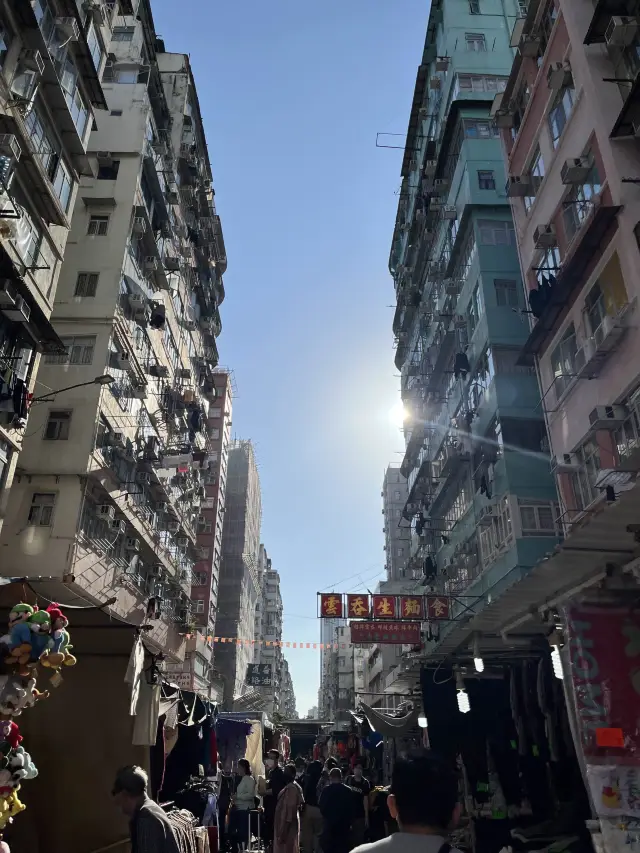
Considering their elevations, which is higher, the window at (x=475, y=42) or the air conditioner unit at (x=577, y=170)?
the window at (x=475, y=42)

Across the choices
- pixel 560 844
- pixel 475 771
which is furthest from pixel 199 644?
pixel 560 844

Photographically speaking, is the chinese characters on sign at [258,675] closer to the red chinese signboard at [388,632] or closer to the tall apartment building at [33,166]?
the red chinese signboard at [388,632]

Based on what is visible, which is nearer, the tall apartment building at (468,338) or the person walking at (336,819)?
the person walking at (336,819)

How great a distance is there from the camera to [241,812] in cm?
1153

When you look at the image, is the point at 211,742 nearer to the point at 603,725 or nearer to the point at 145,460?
the point at 603,725

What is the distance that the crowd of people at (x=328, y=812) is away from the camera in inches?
106

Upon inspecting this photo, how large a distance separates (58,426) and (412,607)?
13.4m

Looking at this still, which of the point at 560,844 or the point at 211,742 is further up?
the point at 211,742

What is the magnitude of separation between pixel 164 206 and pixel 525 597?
24037 mm

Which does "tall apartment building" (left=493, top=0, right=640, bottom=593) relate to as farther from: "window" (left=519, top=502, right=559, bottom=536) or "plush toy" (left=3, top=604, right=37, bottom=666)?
"plush toy" (left=3, top=604, right=37, bottom=666)

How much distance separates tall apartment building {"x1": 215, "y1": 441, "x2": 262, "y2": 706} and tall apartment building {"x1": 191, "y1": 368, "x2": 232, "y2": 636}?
672 cm

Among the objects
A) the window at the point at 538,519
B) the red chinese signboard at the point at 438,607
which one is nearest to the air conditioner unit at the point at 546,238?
the window at the point at 538,519

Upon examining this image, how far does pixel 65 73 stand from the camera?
1508cm

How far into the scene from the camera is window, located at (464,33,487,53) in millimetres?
27672
